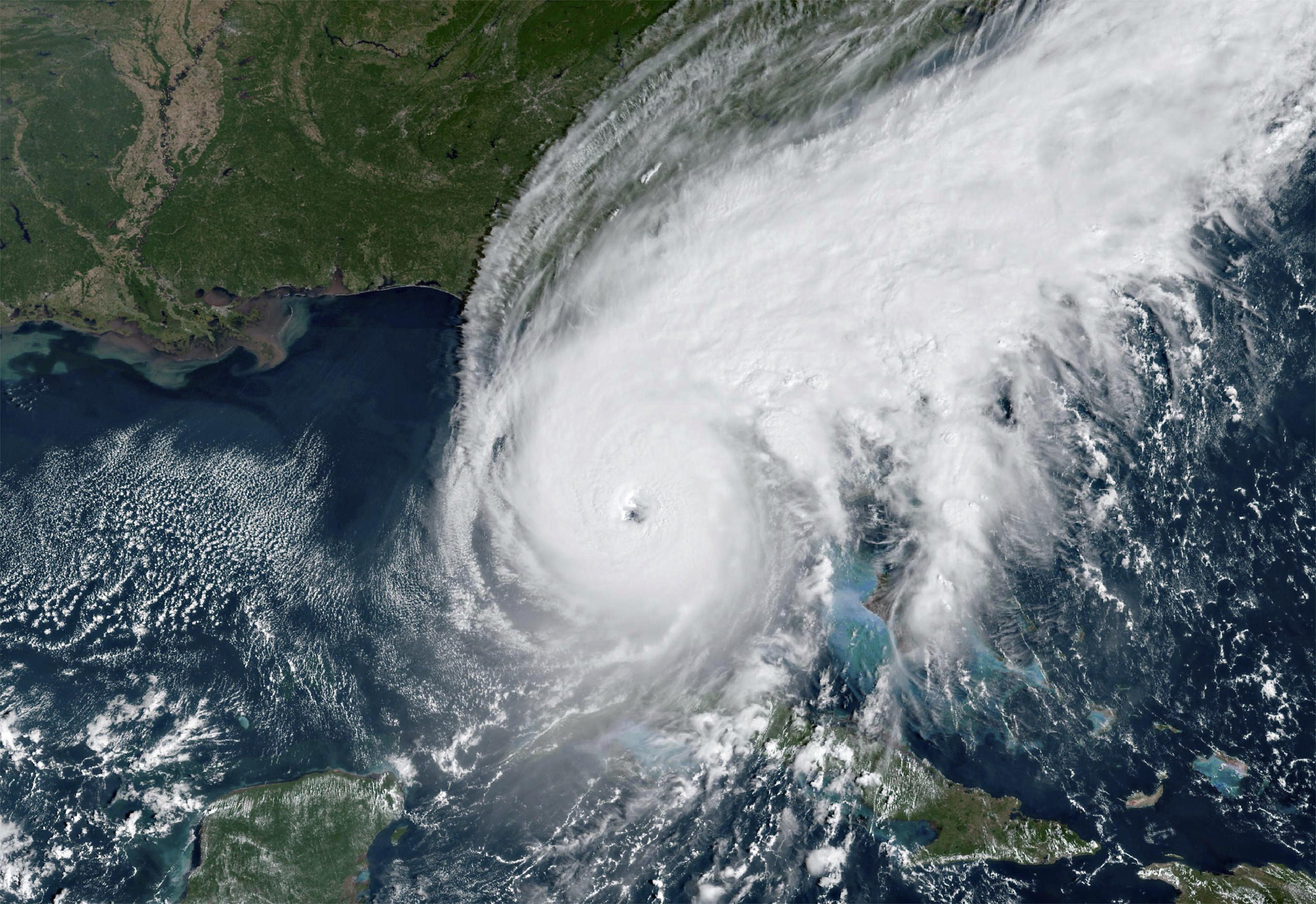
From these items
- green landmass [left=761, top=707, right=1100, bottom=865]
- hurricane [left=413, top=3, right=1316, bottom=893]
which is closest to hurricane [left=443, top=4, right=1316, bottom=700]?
hurricane [left=413, top=3, right=1316, bottom=893]

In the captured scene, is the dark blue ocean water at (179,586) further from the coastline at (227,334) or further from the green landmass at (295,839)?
the green landmass at (295,839)

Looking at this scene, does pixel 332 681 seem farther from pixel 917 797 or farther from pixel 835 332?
pixel 835 332

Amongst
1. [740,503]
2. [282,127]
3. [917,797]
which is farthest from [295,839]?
[282,127]

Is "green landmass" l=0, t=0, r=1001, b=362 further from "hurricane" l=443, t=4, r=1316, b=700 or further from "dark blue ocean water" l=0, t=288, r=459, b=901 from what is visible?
"dark blue ocean water" l=0, t=288, r=459, b=901

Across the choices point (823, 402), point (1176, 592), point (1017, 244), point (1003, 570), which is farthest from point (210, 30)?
point (1176, 592)

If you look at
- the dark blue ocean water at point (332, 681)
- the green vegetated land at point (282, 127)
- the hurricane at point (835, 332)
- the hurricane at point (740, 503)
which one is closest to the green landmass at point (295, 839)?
the hurricane at point (740, 503)

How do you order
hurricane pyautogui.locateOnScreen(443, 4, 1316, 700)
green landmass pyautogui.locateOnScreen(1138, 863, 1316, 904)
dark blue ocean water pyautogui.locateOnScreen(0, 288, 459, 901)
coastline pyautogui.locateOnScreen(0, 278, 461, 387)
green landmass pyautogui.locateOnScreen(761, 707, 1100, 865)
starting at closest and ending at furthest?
hurricane pyautogui.locateOnScreen(443, 4, 1316, 700), green landmass pyautogui.locateOnScreen(1138, 863, 1316, 904), green landmass pyautogui.locateOnScreen(761, 707, 1100, 865), coastline pyautogui.locateOnScreen(0, 278, 461, 387), dark blue ocean water pyautogui.locateOnScreen(0, 288, 459, 901)

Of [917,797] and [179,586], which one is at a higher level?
[179,586]

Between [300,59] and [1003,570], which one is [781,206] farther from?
[300,59]
